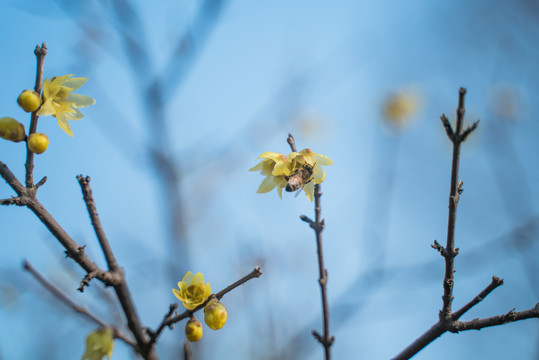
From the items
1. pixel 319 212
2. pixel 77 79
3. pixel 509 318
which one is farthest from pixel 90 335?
pixel 509 318

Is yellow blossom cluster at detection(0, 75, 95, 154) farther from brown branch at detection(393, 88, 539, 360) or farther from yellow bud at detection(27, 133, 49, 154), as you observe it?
brown branch at detection(393, 88, 539, 360)

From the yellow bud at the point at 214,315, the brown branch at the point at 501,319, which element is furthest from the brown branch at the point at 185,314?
the brown branch at the point at 501,319

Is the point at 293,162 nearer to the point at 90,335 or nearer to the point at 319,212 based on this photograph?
the point at 319,212

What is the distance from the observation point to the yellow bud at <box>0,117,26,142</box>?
56.1 inches

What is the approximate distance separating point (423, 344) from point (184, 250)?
11.3 feet

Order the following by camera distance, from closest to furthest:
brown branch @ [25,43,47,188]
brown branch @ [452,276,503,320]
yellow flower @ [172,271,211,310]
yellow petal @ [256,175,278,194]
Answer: brown branch @ [452,276,503,320] < brown branch @ [25,43,47,188] < yellow flower @ [172,271,211,310] < yellow petal @ [256,175,278,194]

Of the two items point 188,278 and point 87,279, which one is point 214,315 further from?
point 87,279

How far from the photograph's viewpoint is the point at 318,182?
5.62 feet

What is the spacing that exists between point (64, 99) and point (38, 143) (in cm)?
47

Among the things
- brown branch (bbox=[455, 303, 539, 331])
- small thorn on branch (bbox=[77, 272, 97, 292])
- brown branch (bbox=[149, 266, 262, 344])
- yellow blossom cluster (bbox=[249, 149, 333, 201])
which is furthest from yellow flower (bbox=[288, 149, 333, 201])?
small thorn on branch (bbox=[77, 272, 97, 292])

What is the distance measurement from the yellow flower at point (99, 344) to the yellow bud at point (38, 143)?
0.74m

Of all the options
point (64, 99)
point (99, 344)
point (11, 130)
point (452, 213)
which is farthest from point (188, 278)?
point (452, 213)

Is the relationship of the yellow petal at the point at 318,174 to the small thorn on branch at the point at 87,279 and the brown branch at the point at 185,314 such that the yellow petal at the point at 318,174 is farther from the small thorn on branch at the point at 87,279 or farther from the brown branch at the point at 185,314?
the small thorn on branch at the point at 87,279

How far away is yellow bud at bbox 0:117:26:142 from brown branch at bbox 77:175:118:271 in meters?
0.35
